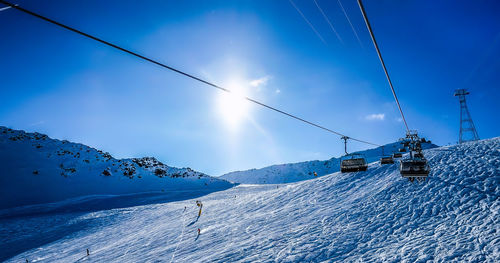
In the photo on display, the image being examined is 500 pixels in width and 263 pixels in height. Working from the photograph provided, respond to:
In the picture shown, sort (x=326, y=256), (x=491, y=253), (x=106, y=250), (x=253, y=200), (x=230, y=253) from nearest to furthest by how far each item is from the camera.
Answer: (x=491, y=253) < (x=326, y=256) < (x=230, y=253) < (x=106, y=250) < (x=253, y=200)

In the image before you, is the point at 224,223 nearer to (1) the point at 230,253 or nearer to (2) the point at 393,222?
(1) the point at 230,253

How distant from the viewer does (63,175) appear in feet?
186

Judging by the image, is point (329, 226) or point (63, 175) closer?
point (329, 226)

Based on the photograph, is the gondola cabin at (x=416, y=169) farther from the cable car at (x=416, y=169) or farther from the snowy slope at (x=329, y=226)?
the snowy slope at (x=329, y=226)

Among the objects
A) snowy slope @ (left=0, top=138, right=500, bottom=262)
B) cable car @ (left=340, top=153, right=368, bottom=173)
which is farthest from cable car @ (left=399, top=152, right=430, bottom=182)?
cable car @ (left=340, top=153, right=368, bottom=173)

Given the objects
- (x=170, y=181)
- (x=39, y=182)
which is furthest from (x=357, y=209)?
(x=39, y=182)

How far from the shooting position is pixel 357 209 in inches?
834

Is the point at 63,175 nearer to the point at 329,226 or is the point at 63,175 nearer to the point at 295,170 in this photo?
the point at 329,226

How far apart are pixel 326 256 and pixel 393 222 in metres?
7.01

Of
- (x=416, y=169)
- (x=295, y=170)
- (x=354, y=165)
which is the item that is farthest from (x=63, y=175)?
(x=295, y=170)

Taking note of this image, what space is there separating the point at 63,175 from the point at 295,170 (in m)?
100

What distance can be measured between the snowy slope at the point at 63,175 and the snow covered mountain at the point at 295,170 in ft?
190

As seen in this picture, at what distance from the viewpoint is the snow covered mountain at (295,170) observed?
114012 mm

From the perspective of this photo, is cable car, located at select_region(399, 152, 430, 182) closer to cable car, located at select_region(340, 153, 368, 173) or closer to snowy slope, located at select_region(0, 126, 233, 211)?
cable car, located at select_region(340, 153, 368, 173)
